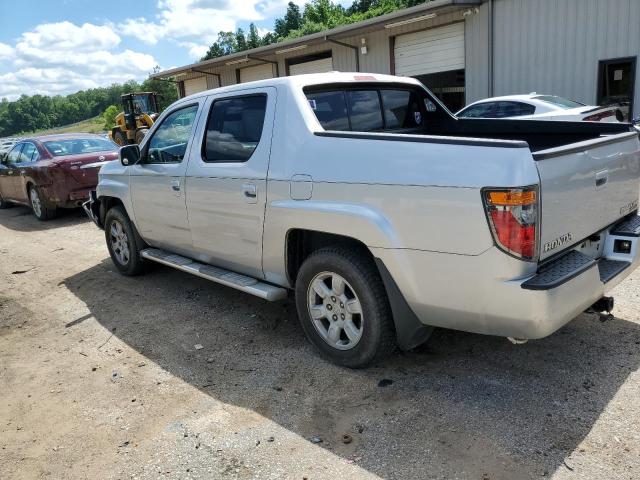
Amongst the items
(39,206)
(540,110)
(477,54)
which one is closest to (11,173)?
(39,206)

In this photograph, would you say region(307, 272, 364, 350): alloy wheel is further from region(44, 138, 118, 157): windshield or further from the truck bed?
region(44, 138, 118, 157): windshield

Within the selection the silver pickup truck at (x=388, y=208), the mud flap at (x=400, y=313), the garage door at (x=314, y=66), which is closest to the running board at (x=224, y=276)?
the silver pickup truck at (x=388, y=208)

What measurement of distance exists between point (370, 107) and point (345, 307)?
1768 mm

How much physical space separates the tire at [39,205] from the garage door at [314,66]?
1164cm

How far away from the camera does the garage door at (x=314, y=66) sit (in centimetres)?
1985

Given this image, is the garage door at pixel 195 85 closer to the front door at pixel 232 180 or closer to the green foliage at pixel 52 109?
the front door at pixel 232 180

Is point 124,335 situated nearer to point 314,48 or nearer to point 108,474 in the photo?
point 108,474

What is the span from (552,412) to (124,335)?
3.43m

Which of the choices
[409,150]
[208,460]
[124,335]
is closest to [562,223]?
[409,150]

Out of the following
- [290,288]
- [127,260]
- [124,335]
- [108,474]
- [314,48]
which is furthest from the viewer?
[314,48]

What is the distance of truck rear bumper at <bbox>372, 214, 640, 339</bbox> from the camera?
2.80 metres

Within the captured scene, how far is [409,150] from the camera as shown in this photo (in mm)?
3043

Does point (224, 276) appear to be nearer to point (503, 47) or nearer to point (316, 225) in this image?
point (316, 225)

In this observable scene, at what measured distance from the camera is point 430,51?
1633 centimetres
